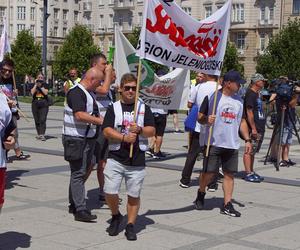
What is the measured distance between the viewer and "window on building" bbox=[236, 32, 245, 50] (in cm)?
7760

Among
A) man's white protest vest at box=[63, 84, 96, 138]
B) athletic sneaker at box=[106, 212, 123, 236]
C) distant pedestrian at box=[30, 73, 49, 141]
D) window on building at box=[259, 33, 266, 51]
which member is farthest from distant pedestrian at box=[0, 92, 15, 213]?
window on building at box=[259, 33, 266, 51]

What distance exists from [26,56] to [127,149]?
59.1 meters

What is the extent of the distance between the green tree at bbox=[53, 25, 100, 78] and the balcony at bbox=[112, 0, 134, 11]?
2812cm

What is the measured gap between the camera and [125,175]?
676 cm

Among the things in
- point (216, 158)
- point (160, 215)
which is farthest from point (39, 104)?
point (160, 215)

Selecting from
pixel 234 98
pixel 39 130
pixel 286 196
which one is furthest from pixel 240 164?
pixel 39 130

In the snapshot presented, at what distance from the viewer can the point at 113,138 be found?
663 cm

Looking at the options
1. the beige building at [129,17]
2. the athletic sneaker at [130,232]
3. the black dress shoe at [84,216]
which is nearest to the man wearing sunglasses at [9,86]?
the black dress shoe at [84,216]

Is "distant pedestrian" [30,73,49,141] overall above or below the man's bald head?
below

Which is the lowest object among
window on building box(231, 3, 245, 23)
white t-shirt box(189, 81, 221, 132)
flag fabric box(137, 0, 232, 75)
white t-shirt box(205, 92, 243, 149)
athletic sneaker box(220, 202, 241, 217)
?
athletic sneaker box(220, 202, 241, 217)

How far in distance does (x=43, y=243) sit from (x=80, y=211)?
1006 millimetres

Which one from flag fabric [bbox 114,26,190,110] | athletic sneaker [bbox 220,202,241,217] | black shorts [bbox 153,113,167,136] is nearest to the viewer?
athletic sneaker [bbox 220,202,241,217]

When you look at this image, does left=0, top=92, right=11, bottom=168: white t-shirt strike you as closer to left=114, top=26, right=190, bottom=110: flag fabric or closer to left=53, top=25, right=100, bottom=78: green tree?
left=114, top=26, right=190, bottom=110: flag fabric

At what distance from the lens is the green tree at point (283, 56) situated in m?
52.2
